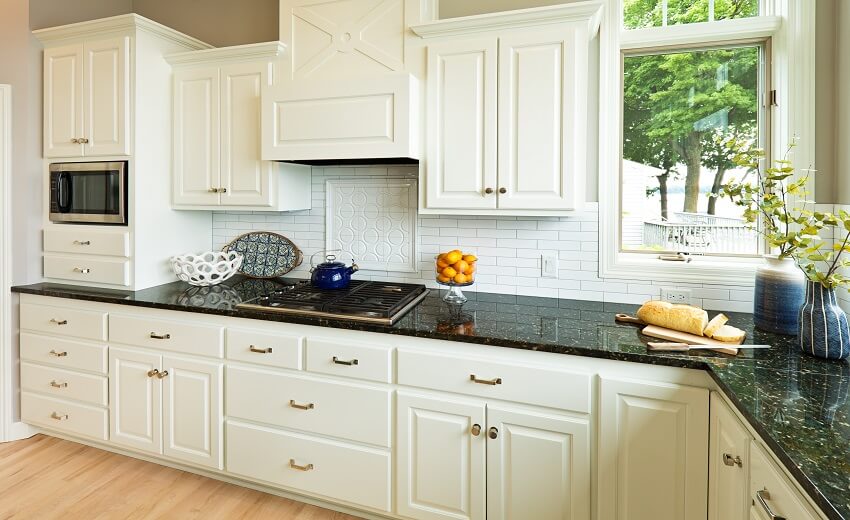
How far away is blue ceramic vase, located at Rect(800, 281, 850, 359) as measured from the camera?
1.59 m

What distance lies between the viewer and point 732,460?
4.60 ft

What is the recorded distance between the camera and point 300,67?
8.39ft

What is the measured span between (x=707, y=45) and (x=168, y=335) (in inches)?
118

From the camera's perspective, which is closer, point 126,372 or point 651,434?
point 651,434

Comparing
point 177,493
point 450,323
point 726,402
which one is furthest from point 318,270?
point 726,402

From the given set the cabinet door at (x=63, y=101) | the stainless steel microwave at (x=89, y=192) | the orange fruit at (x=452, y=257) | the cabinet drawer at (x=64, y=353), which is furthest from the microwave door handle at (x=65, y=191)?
the orange fruit at (x=452, y=257)

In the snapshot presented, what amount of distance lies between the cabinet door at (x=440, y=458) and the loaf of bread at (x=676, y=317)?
31.0 inches

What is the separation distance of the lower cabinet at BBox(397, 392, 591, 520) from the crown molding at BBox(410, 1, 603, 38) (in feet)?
5.46

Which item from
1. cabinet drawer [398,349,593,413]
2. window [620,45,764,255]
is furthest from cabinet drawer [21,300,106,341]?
window [620,45,764,255]

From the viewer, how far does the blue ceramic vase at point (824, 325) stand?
5.23 ft

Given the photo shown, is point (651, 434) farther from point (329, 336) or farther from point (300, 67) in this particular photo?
point (300, 67)

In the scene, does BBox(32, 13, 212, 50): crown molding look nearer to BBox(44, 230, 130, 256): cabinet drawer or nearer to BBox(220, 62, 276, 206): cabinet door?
BBox(220, 62, 276, 206): cabinet door

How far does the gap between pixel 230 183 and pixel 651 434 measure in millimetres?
2422

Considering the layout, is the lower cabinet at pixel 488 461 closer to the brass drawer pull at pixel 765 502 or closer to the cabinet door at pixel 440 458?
the cabinet door at pixel 440 458
